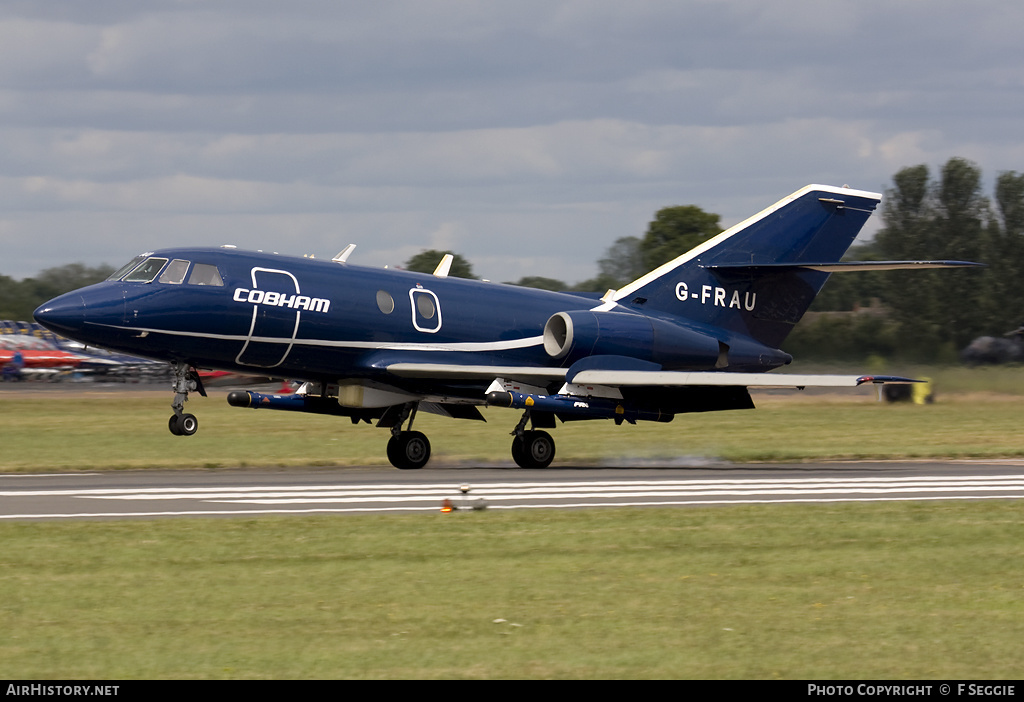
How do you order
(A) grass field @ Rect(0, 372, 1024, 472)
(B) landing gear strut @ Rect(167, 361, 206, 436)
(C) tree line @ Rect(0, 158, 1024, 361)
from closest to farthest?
(B) landing gear strut @ Rect(167, 361, 206, 436)
(A) grass field @ Rect(0, 372, 1024, 472)
(C) tree line @ Rect(0, 158, 1024, 361)

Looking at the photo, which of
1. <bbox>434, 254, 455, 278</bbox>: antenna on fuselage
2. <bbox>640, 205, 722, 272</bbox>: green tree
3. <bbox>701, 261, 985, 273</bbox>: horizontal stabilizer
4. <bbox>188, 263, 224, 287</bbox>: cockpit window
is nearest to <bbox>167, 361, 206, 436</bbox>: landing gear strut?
<bbox>188, 263, 224, 287</bbox>: cockpit window

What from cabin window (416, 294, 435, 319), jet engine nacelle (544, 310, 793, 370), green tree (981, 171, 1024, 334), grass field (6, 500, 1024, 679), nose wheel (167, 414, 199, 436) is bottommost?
grass field (6, 500, 1024, 679)

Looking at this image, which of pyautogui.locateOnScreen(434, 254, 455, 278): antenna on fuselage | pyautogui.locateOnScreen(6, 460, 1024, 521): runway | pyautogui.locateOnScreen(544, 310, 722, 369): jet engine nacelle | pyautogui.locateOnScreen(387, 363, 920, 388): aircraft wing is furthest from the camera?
pyautogui.locateOnScreen(434, 254, 455, 278): antenna on fuselage

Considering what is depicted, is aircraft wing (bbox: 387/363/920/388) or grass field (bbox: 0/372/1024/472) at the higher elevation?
aircraft wing (bbox: 387/363/920/388)

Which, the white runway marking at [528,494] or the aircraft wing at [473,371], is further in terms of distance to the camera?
the aircraft wing at [473,371]

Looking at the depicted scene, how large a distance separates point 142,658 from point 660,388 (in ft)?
51.1

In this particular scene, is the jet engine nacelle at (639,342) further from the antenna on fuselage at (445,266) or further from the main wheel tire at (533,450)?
the antenna on fuselage at (445,266)

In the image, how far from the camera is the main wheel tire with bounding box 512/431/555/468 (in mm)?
22031

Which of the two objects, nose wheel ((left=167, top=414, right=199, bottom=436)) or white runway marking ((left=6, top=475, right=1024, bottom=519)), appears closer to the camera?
white runway marking ((left=6, top=475, right=1024, bottom=519))

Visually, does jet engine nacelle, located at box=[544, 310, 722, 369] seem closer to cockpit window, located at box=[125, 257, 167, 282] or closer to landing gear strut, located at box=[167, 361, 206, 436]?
landing gear strut, located at box=[167, 361, 206, 436]

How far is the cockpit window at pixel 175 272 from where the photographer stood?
64.3 feet

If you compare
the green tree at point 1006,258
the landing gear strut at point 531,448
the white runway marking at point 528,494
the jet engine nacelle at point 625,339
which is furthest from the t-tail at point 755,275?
the green tree at point 1006,258

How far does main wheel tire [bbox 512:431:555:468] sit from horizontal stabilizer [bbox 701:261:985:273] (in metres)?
5.34

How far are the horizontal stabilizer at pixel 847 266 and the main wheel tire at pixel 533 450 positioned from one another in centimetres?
534
